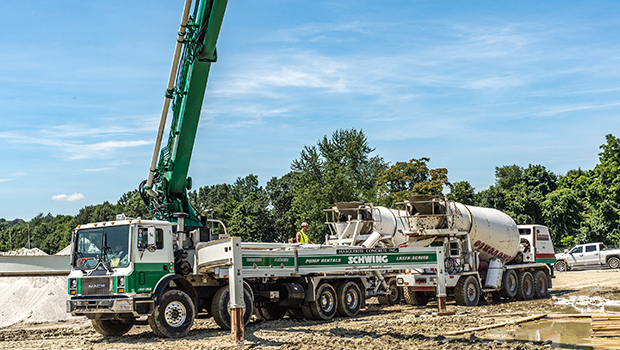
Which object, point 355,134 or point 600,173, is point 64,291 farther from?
point 355,134

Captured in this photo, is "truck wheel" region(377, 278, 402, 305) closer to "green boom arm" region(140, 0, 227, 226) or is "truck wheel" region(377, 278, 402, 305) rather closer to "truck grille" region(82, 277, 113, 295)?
"green boom arm" region(140, 0, 227, 226)

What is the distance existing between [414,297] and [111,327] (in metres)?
9.81

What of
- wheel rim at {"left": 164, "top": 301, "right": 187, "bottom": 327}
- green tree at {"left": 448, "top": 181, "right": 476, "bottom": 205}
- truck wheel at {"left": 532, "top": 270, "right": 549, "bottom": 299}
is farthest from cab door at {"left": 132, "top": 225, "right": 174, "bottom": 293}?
green tree at {"left": 448, "top": 181, "right": 476, "bottom": 205}

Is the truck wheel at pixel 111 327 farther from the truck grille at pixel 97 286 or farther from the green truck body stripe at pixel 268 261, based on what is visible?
the green truck body stripe at pixel 268 261

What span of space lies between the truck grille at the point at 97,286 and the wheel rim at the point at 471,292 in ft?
36.1

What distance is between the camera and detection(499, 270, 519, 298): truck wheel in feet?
67.5

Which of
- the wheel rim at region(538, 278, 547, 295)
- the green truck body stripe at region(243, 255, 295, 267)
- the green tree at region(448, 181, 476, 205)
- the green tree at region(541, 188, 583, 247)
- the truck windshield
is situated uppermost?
the green tree at region(448, 181, 476, 205)

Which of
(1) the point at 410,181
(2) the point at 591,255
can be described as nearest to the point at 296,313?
(2) the point at 591,255

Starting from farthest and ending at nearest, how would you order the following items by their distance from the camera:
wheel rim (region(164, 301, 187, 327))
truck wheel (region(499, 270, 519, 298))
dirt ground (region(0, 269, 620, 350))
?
truck wheel (region(499, 270, 519, 298)), wheel rim (region(164, 301, 187, 327)), dirt ground (region(0, 269, 620, 350))

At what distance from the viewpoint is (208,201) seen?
130 meters

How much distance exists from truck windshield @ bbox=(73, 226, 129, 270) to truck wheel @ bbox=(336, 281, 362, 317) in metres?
6.21

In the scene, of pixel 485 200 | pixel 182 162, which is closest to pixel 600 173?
pixel 485 200

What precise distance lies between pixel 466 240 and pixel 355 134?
190 ft

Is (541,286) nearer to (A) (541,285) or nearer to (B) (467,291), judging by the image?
(A) (541,285)
